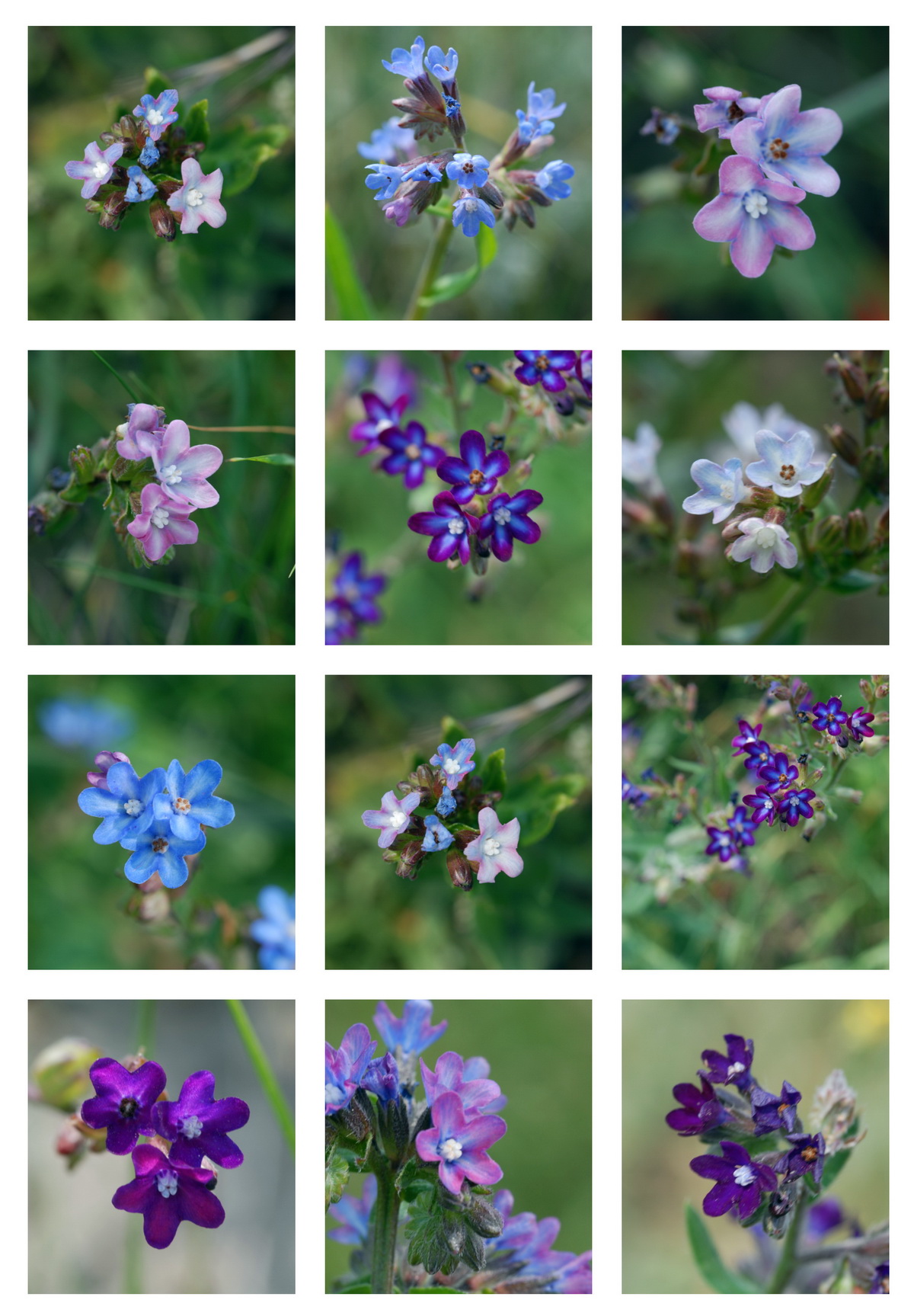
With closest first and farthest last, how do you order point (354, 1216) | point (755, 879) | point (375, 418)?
point (354, 1216) < point (375, 418) < point (755, 879)

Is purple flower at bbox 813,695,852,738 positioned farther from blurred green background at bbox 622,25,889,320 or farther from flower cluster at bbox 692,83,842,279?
blurred green background at bbox 622,25,889,320

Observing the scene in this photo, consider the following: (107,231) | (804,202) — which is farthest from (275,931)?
(804,202)

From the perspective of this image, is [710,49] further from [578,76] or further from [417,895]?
[417,895]

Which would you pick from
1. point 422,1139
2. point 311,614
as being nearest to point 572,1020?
point 422,1139

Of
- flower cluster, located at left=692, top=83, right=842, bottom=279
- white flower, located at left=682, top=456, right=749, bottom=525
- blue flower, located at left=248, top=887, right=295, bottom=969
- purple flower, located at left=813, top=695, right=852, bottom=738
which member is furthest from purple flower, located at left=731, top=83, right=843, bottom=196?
blue flower, located at left=248, top=887, right=295, bottom=969

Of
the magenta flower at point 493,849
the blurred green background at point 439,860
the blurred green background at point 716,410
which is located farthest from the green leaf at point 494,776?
the blurred green background at point 716,410

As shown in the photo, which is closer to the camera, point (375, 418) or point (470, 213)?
point (470, 213)

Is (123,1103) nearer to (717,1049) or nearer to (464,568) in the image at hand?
(464,568)

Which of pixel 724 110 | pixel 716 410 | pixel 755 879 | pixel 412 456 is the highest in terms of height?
pixel 724 110
